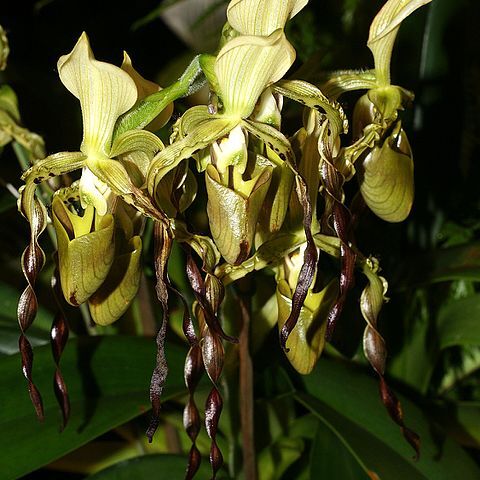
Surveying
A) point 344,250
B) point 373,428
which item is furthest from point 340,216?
point 373,428

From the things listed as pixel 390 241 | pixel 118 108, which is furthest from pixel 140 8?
pixel 118 108

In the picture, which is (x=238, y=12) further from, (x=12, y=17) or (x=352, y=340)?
(x=12, y=17)

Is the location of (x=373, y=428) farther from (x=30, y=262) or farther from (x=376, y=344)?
(x=30, y=262)

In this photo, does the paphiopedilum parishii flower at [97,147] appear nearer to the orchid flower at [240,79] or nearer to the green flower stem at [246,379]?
the orchid flower at [240,79]

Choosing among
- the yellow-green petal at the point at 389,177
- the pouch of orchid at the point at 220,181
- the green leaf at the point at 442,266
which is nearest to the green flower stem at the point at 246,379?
the pouch of orchid at the point at 220,181

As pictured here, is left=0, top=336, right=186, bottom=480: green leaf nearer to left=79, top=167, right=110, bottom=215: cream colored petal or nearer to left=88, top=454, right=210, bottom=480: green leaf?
left=88, top=454, right=210, bottom=480: green leaf
